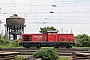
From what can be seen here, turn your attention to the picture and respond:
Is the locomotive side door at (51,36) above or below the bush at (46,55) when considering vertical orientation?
above

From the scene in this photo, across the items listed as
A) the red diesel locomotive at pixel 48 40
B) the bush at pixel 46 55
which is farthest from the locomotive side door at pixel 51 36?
the bush at pixel 46 55

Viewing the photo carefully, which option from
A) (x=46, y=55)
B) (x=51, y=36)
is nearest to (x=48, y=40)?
(x=51, y=36)

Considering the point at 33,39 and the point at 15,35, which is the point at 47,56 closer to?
the point at 33,39

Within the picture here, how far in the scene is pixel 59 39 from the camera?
119 feet

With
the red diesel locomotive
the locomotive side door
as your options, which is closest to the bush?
the red diesel locomotive

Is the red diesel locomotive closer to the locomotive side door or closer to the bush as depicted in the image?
the locomotive side door

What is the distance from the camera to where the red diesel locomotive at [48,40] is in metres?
34.8

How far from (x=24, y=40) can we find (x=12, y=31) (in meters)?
25.4

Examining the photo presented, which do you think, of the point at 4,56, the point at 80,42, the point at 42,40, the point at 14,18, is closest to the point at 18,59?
the point at 4,56

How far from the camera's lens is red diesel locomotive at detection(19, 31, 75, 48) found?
34.8 meters

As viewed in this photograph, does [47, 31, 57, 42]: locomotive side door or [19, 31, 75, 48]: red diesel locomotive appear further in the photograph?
[47, 31, 57, 42]: locomotive side door

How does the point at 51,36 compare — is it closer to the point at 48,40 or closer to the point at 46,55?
the point at 48,40

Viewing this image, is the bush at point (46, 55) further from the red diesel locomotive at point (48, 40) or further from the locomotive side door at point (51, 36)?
the locomotive side door at point (51, 36)

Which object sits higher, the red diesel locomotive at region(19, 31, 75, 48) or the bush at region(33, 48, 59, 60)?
the red diesel locomotive at region(19, 31, 75, 48)
